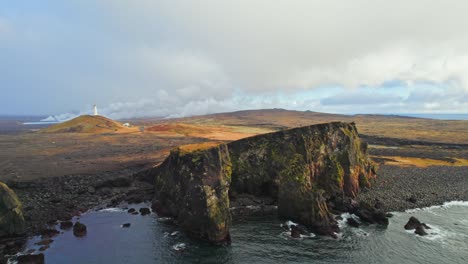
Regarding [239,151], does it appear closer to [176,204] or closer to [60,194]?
[176,204]

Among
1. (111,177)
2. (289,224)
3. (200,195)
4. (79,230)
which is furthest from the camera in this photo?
(111,177)

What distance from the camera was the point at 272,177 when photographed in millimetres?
53500

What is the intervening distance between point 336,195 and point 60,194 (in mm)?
45674

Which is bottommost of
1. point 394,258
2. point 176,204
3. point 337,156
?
point 394,258

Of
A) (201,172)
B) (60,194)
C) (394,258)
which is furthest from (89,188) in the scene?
(394,258)

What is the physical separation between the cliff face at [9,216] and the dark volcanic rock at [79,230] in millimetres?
5810

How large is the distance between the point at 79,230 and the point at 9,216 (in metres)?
8.13

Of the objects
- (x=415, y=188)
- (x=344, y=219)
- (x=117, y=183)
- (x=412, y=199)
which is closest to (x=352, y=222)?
(x=344, y=219)

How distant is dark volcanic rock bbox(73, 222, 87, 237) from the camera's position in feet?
125

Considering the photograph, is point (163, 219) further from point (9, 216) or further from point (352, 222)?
point (352, 222)

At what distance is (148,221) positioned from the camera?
43000 mm

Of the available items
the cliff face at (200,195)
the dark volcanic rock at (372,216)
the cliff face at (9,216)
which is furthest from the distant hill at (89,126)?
the dark volcanic rock at (372,216)

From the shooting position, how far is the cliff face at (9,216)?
36.8 metres

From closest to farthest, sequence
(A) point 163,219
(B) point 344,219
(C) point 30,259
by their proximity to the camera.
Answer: (C) point 30,259 → (A) point 163,219 → (B) point 344,219
